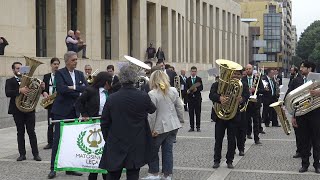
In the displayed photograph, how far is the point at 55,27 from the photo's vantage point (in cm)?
2222

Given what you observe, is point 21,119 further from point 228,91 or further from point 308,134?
point 308,134

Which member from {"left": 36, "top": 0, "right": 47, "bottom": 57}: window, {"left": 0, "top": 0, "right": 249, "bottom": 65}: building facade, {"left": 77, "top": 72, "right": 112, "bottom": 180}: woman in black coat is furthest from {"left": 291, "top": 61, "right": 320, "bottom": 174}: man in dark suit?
{"left": 36, "top": 0, "right": 47, "bottom": 57}: window

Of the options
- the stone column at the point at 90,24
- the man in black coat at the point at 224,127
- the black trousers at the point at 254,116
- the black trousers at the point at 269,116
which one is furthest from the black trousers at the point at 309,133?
the stone column at the point at 90,24

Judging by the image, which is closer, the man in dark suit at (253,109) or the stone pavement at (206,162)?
the stone pavement at (206,162)

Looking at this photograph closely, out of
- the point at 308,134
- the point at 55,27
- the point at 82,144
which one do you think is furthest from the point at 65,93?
the point at 55,27

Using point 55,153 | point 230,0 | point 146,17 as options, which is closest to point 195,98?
point 55,153

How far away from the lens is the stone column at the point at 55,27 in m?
22.2

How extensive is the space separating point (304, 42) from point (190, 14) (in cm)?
8431

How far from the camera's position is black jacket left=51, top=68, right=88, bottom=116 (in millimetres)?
8438

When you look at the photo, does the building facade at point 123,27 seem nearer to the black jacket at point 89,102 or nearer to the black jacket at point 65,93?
the black jacket at point 65,93

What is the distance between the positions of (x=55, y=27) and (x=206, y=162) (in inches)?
547

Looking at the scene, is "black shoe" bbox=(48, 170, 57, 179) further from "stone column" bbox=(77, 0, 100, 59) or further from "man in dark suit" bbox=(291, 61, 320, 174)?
"stone column" bbox=(77, 0, 100, 59)

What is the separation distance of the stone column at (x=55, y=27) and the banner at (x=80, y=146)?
14757 mm

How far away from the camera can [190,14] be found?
4816 cm
